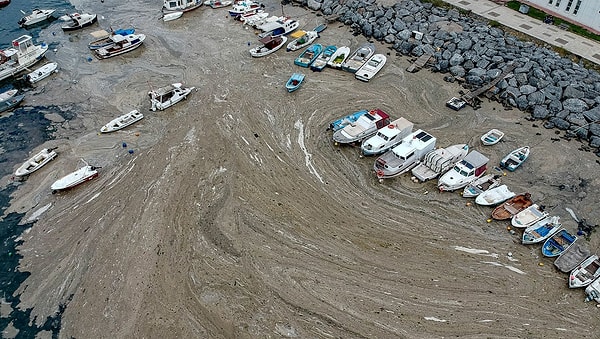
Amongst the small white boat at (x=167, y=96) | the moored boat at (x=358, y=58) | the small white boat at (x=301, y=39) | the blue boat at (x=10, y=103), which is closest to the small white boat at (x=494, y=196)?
the moored boat at (x=358, y=58)

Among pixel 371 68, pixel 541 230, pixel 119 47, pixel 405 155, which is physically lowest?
pixel 541 230

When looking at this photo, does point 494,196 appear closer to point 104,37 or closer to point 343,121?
point 343,121

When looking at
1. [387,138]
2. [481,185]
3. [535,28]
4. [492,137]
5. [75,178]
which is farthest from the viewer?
[535,28]

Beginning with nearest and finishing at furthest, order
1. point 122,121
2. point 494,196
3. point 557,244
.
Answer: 1. point 557,244
2. point 494,196
3. point 122,121

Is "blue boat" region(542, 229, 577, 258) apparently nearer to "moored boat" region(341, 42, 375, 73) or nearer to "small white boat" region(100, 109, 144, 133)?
"moored boat" region(341, 42, 375, 73)

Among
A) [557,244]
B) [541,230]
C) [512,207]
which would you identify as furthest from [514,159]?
[557,244]

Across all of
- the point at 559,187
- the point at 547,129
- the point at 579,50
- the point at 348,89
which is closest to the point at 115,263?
the point at 348,89

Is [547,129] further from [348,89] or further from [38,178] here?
[38,178]

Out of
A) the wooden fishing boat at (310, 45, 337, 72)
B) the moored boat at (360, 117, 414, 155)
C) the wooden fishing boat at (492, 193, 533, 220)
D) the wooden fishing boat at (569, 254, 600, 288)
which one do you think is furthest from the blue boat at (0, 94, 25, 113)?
the wooden fishing boat at (569, 254, 600, 288)
